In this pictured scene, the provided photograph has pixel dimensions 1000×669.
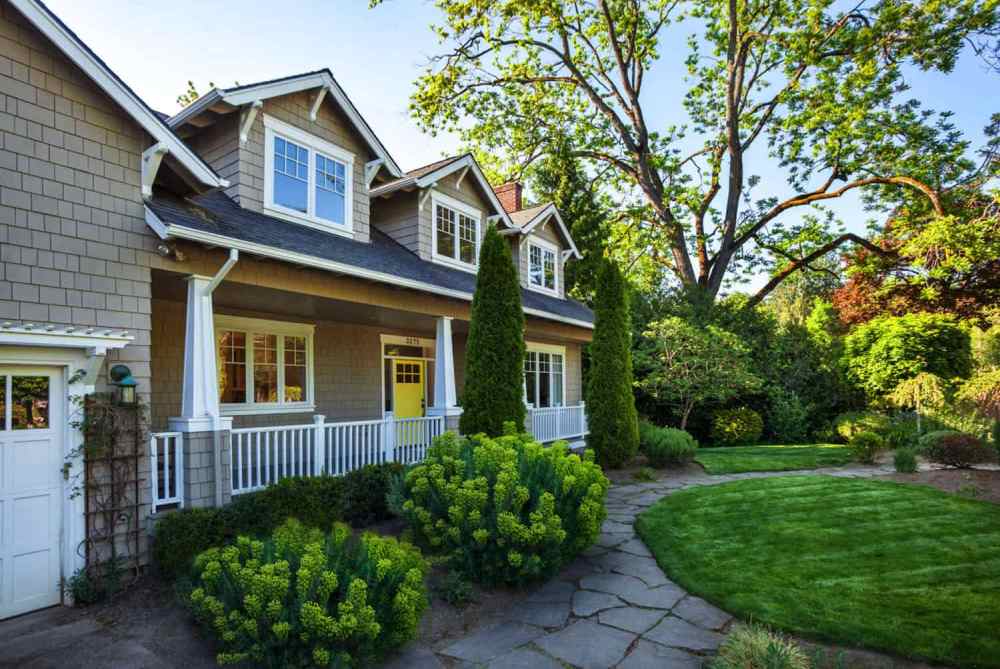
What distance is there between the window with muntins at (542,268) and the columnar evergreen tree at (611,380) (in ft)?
12.2

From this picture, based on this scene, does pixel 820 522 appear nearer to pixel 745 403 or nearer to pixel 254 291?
pixel 254 291

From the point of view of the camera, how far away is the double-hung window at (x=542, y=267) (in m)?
15.3

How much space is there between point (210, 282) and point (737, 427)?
1507cm

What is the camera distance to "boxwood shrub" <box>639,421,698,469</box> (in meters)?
11.6

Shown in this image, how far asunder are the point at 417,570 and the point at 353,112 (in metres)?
8.37

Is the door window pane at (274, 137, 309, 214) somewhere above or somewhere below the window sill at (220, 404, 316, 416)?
above

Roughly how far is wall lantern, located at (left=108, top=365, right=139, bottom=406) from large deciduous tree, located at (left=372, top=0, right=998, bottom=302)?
16.2 m

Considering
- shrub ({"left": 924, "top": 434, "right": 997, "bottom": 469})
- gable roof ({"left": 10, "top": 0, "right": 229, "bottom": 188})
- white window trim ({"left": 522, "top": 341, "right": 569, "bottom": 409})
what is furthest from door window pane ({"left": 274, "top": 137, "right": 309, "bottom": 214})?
shrub ({"left": 924, "top": 434, "right": 997, "bottom": 469})

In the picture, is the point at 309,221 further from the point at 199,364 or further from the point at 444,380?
the point at 199,364

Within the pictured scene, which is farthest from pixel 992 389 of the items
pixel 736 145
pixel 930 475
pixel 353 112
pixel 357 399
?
pixel 353 112

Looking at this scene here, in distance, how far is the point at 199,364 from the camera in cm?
614

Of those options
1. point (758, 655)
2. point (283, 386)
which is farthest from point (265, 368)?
point (758, 655)

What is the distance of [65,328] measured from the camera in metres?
4.92

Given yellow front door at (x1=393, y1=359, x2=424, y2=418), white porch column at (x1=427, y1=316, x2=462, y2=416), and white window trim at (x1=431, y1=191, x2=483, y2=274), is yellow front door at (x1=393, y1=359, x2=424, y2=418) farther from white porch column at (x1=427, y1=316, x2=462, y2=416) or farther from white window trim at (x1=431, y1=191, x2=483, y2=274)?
white porch column at (x1=427, y1=316, x2=462, y2=416)
